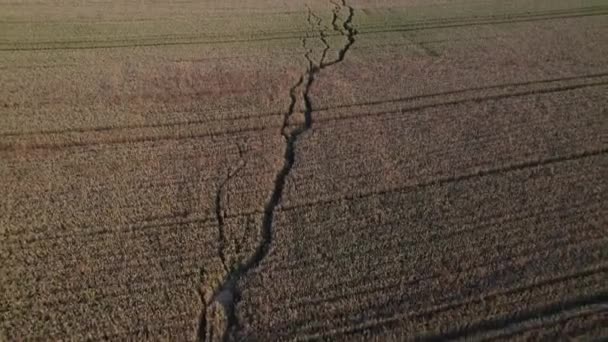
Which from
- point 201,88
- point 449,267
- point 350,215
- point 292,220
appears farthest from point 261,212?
point 201,88

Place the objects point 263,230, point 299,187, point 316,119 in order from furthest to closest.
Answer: point 316,119 < point 299,187 < point 263,230

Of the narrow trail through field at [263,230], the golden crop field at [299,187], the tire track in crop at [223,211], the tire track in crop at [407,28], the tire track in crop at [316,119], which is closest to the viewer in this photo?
the narrow trail through field at [263,230]

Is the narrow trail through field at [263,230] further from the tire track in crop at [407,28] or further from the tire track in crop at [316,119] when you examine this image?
the tire track in crop at [407,28]

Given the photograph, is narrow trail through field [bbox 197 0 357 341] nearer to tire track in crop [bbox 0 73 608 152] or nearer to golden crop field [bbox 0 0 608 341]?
golden crop field [bbox 0 0 608 341]

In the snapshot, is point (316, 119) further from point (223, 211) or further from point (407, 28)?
point (407, 28)

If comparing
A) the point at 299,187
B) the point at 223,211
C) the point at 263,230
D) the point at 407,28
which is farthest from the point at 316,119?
the point at 407,28

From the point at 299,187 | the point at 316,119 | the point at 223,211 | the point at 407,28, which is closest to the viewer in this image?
the point at 223,211

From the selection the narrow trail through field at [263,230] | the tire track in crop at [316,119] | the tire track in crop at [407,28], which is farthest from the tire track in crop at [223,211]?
the tire track in crop at [407,28]
